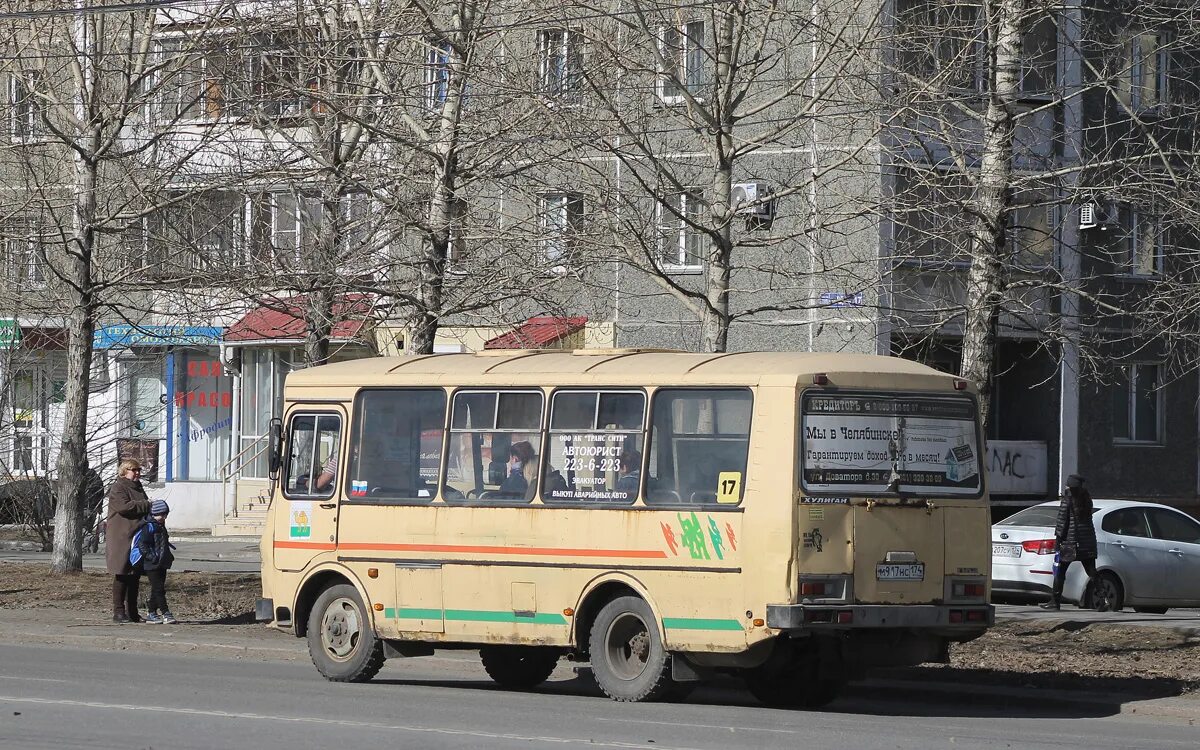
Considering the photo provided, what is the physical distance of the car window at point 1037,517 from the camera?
22.6 meters

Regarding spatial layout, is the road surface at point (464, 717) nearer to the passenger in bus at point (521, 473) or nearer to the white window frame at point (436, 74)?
the passenger in bus at point (521, 473)

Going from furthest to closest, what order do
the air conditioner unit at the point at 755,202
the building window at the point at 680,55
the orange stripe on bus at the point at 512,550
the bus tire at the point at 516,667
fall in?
1. the air conditioner unit at the point at 755,202
2. the building window at the point at 680,55
3. the bus tire at the point at 516,667
4. the orange stripe on bus at the point at 512,550

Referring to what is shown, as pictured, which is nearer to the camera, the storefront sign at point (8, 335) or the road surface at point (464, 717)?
the road surface at point (464, 717)

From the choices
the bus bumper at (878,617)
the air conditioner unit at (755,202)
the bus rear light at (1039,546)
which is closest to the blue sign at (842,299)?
the air conditioner unit at (755,202)

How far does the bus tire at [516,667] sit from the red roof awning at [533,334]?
5361mm

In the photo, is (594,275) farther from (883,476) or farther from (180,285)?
(883,476)

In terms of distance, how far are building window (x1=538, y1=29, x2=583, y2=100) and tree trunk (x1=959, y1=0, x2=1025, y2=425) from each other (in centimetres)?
386

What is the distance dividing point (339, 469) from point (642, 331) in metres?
17.8

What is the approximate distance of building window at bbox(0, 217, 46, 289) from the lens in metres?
22.3

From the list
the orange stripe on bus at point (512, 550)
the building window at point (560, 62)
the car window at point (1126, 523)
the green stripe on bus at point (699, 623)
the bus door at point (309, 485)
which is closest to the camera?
the green stripe on bus at point (699, 623)

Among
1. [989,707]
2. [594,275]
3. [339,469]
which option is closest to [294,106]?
[594,275]

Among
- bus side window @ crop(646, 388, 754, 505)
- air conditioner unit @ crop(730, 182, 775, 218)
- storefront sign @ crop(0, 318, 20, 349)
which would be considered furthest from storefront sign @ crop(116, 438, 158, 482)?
bus side window @ crop(646, 388, 754, 505)

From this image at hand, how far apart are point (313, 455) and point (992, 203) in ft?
21.0

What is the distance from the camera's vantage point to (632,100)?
17438 mm
